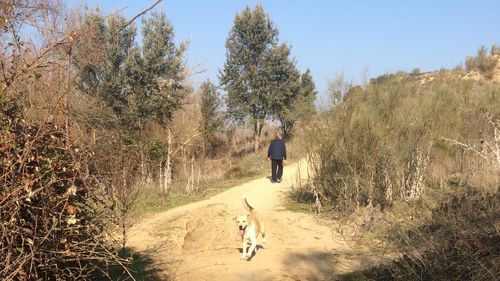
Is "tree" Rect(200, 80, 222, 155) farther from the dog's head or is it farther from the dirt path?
the dog's head

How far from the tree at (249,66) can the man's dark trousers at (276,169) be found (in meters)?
14.1

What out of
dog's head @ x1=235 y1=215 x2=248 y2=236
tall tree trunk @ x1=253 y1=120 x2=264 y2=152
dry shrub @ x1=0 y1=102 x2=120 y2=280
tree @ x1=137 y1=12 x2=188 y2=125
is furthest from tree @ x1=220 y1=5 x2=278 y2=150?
dry shrub @ x1=0 y1=102 x2=120 y2=280

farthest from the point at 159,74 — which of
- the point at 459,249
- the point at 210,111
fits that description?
the point at 459,249

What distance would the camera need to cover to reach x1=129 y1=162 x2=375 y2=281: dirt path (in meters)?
8.34

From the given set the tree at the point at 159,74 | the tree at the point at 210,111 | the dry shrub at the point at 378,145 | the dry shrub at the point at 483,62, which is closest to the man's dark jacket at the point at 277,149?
the dry shrub at the point at 378,145

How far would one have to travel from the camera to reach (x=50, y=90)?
18.6ft

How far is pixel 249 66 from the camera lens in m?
32.2

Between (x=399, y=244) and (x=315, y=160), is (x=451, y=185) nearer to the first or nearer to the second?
(x=315, y=160)

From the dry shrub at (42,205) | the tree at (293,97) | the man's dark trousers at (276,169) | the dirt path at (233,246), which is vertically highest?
the tree at (293,97)

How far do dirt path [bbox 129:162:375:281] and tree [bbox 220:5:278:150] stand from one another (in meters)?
17.8

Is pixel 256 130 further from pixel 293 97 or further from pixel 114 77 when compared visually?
pixel 114 77

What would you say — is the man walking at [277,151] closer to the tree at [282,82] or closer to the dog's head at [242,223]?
the dog's head at [242,223]

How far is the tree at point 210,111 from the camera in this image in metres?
30.5

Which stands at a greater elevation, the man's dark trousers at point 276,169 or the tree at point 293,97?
the tree at point 293,97
